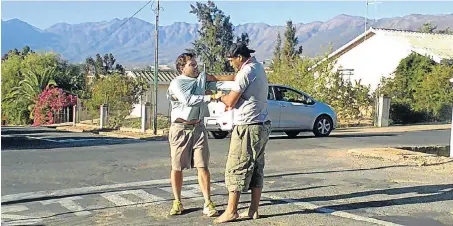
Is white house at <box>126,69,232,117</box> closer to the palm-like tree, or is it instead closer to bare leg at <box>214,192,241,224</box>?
the palm-like tree

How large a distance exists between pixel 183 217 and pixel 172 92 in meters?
1.40

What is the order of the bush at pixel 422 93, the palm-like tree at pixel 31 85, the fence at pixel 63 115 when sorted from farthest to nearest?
the palm-like tree at pixel 31 85 → the fence at pixel 63 115 → the bush at pixel 422 93

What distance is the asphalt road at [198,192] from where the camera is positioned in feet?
23.8

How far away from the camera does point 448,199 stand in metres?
8.27

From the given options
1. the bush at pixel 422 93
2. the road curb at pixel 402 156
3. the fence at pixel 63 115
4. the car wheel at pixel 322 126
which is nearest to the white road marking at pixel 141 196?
the road curb at pixel 402 156

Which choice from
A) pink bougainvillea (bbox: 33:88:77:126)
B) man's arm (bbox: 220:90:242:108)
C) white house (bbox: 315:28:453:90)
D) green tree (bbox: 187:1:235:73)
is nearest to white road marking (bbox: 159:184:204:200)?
man's arm (bbox: 220:90:242:108)

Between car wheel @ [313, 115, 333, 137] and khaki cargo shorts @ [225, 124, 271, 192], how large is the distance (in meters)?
11.5

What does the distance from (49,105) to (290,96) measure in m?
29.0

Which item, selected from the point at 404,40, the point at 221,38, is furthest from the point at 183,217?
the point at 221,38

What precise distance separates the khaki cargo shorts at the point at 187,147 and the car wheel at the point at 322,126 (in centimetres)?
1118

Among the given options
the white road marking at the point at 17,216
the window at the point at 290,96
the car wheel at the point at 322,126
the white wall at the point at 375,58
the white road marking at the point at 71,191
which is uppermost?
the white wall at the point at 375,58

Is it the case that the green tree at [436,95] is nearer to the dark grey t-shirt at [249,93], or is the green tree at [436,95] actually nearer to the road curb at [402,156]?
the road curb at [402,156]

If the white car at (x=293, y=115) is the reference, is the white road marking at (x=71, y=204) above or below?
below

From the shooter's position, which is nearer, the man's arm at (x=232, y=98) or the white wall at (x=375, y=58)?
the man's arm at (x=232, y=98)
